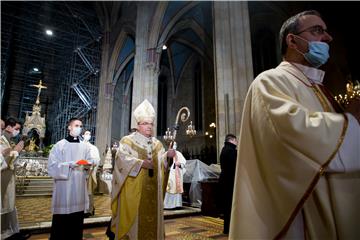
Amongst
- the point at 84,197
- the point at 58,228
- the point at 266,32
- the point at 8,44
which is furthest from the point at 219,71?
the point at 8,44

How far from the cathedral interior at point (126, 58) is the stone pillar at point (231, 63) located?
125 inches

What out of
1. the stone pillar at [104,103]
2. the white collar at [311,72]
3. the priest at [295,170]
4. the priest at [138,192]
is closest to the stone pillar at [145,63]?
the stone pillar at [104,103]

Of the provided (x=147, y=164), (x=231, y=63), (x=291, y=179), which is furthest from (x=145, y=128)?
(x=231, y=63)

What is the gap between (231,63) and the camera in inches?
266

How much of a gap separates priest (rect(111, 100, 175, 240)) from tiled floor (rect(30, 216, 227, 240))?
1.17 m

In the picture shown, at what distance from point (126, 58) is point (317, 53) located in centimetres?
1877

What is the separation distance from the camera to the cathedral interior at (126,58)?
1231 cm

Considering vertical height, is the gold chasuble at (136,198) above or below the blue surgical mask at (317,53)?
below

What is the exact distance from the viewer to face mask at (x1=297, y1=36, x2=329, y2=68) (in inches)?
48.9

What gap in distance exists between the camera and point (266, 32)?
14633mm

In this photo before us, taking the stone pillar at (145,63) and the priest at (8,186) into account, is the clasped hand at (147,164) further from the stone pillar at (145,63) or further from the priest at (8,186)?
the stone pillar at (145,63)

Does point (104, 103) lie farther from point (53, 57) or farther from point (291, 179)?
point (291, 179)

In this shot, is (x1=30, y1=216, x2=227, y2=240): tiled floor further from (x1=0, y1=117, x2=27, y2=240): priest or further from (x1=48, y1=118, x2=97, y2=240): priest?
(x1=48, y1=118, x2=97, y2=240): priest

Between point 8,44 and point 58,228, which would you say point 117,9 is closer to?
point 8,44
